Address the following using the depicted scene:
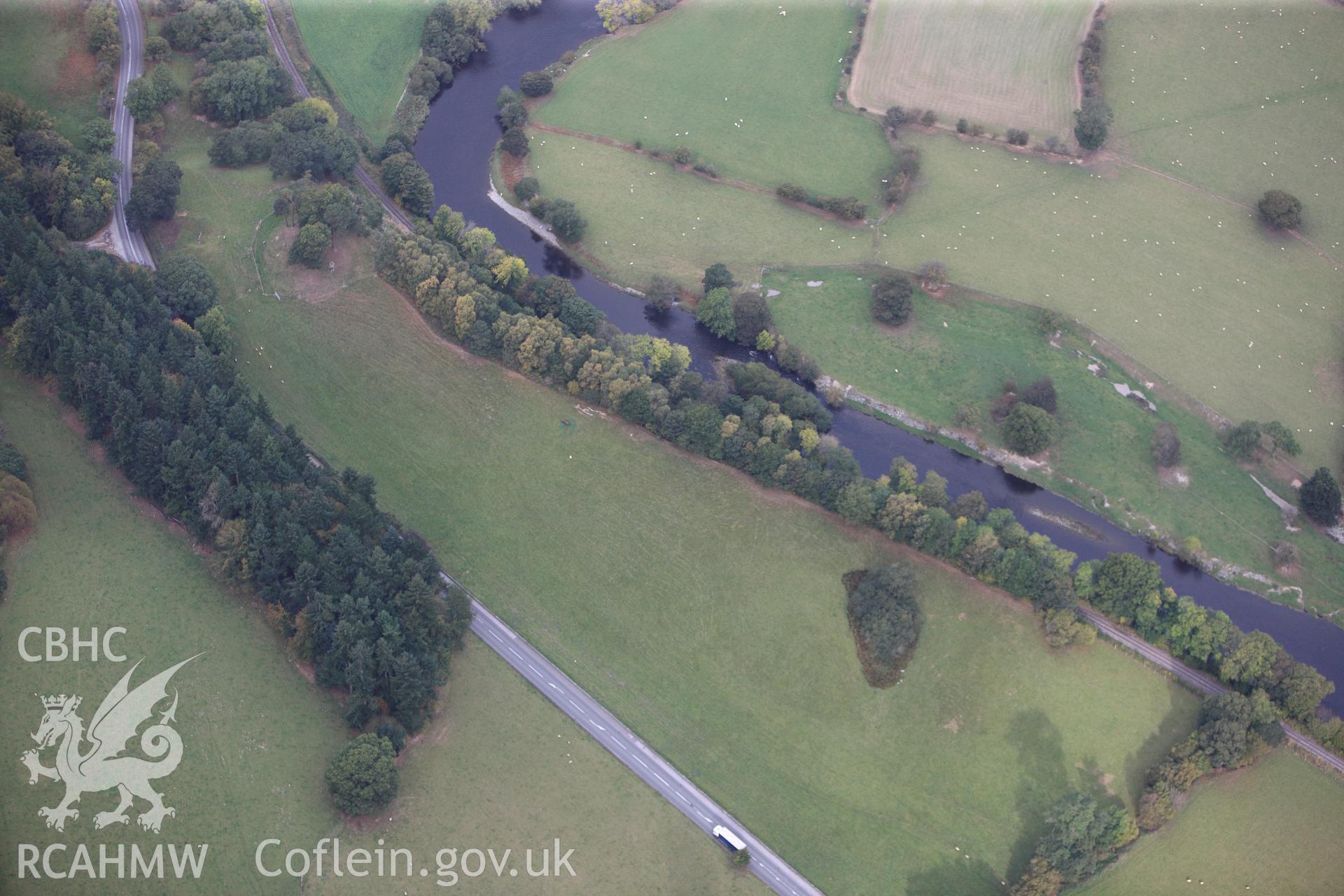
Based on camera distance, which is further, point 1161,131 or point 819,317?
point 1161,131

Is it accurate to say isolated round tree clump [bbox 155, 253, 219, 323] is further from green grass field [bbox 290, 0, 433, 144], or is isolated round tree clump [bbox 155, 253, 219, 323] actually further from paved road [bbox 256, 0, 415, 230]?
green grass field [bbox 290, 0, 433, 144]

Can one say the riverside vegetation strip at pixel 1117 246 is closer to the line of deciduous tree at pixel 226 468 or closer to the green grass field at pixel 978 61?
the green grass field at pixel 978 61

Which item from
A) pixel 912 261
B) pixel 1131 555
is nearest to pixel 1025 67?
pixel 912 261

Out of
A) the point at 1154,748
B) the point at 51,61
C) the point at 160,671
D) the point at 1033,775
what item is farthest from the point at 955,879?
the point at 51,61

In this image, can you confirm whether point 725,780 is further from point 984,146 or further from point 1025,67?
point 1025,67

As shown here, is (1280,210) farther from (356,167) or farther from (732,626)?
(356,167)

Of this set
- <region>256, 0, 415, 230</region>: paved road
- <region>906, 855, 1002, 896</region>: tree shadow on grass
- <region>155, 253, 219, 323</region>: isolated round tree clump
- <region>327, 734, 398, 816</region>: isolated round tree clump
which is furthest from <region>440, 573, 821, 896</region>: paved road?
<region>256, 0, 415, 230</region>: paved road

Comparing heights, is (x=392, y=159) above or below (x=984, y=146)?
below
